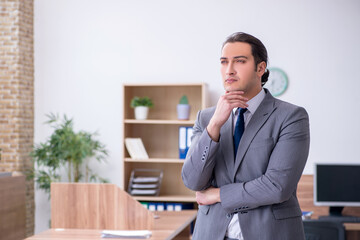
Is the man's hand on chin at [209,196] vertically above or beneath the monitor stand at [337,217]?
above

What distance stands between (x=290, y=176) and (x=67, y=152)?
13.1ft

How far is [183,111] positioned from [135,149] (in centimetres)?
65

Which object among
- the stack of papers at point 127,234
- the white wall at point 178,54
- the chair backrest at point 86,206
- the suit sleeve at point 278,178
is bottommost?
the stack of papers at point 127,234

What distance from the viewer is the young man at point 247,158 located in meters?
1.73

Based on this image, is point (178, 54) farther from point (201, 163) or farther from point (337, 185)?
point (201, 163)

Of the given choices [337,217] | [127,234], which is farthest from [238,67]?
[337,217]

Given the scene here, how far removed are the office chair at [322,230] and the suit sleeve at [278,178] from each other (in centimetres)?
239

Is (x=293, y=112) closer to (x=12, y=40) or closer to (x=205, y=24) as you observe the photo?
(x=205, y=24)

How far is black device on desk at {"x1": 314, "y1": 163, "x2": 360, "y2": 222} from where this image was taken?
4977 millimetres

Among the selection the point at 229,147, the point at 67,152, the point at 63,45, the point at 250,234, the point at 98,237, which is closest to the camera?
the point at 250,234

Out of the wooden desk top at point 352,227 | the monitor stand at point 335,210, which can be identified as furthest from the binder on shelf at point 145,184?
the wooden desk top at point 352,227

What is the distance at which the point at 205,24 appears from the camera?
5.62m

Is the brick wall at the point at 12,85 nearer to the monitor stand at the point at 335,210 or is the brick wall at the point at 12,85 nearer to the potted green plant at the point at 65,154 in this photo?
the potted green plant at the point at 65,154

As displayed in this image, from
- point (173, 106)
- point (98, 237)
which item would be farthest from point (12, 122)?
point (98, 237)
